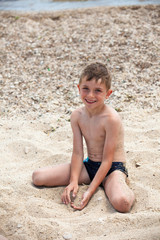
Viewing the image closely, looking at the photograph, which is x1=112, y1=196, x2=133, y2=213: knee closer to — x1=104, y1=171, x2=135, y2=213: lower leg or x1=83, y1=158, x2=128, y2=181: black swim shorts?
x1=104, y1=171, x2=135, y2=213: lower leg

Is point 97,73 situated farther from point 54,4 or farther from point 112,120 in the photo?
point 54,4

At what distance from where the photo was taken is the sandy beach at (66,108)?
2.23 meters

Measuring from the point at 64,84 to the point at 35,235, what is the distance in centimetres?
309

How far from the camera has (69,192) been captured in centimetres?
Answer: 260

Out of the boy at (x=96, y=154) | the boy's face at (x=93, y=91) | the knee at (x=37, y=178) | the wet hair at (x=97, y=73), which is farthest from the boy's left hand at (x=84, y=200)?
the wet hair at (x=97, y=73)

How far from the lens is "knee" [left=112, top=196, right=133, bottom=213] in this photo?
2.36 meters

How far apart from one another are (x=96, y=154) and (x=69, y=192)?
42 cm

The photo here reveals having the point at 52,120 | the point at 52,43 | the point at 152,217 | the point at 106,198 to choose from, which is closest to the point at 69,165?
the point at 106,198

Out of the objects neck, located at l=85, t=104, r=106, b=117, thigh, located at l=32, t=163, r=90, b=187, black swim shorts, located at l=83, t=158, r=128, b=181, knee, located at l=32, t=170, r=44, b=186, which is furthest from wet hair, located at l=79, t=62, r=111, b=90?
knee, located at l=32, t=170, r=44, b=186

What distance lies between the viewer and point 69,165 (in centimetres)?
285

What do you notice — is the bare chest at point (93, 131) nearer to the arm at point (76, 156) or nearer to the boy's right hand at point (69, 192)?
the arm at point (76, 156)

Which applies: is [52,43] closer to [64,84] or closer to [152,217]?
[64,84]

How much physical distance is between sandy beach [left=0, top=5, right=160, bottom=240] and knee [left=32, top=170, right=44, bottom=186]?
56mm

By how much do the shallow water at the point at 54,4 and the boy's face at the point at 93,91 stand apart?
5.69m
